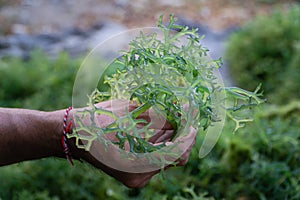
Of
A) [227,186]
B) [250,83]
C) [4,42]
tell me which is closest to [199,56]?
[227,186]

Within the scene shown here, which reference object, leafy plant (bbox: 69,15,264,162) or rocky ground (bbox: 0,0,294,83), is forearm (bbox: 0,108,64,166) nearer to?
leafy plant (bbox: 69,15,264,162)

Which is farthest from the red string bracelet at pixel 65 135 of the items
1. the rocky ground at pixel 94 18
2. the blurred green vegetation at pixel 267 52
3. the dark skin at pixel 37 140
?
the rocky ground at pixel 94 18

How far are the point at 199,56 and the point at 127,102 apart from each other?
21 centimetres

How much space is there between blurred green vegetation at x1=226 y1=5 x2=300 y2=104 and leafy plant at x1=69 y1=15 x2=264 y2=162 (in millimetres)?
2442

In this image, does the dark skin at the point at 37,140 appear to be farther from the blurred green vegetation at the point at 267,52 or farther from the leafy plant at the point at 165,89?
the blurred green vegetation at the point at 267,52

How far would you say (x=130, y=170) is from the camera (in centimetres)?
137

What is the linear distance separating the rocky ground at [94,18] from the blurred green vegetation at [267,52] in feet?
1.94

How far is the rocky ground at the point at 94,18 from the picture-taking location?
16.7 feet

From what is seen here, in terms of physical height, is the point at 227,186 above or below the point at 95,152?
below

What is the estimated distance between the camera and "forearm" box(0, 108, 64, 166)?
5.04 ft

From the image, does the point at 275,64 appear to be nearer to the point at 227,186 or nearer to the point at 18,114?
the point at 227,186

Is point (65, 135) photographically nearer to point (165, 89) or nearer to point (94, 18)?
point (165, 89)

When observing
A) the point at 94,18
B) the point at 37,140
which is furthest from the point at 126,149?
the point at 94,18

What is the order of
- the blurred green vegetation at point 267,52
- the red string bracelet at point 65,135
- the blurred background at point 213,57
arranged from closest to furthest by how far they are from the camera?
the red string bracelet at point 65,135
the blurred background at point 213,57
the blurred green vegetation at point 267,52
